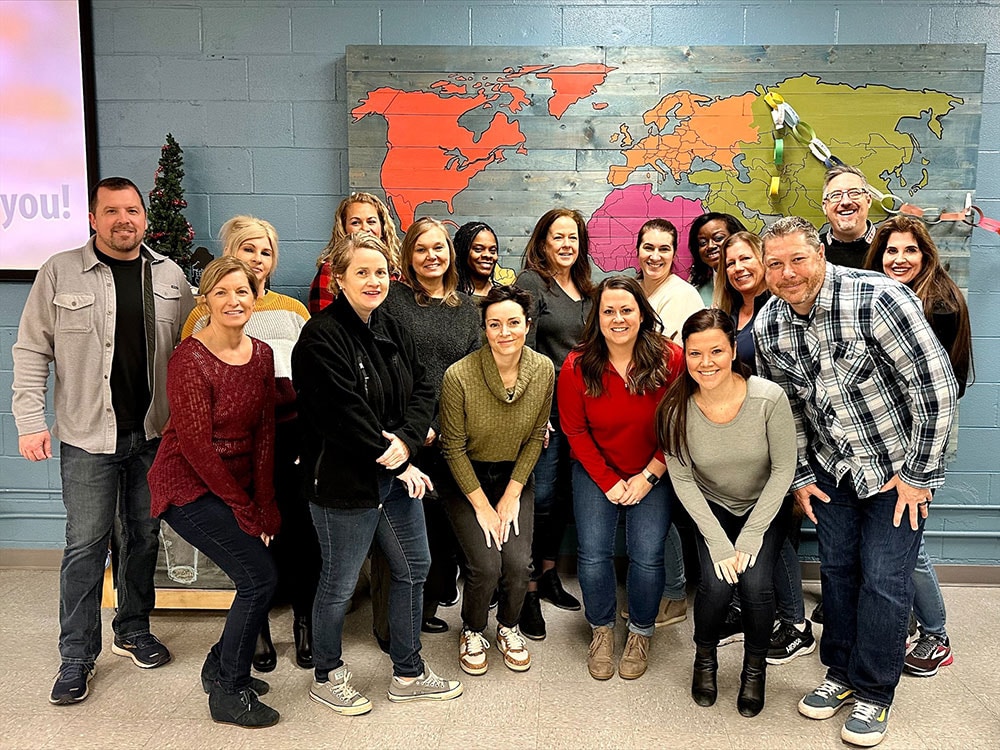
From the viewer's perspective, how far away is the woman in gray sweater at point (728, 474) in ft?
7.43

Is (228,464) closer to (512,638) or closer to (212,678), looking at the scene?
(212,678)

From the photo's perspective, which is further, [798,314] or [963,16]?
[963,16]

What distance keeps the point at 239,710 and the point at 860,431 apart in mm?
1936

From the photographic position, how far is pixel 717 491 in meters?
2.38

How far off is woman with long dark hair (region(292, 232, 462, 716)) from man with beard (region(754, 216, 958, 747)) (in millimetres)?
1088

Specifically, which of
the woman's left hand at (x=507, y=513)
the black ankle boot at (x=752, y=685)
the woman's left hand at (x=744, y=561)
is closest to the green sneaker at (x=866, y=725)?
the black ankle boot at (x=752, y=685)

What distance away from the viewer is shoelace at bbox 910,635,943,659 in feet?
8.46

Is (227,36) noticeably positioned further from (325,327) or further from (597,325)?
(597,325)

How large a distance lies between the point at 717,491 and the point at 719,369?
15.6 inches

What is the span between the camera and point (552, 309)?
2.84 meters

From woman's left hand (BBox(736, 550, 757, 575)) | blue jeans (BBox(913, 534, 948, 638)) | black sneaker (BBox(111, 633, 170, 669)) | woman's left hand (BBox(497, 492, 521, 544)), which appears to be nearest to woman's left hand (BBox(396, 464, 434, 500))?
woman's left hand (BBox(497, 492, 521, 544))

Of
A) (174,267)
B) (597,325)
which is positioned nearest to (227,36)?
(174,267)

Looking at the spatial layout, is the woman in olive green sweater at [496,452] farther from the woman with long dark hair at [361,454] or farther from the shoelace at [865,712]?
the shoelace at [865,712]

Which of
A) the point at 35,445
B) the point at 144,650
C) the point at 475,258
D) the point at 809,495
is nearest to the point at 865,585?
the point at 809,495
